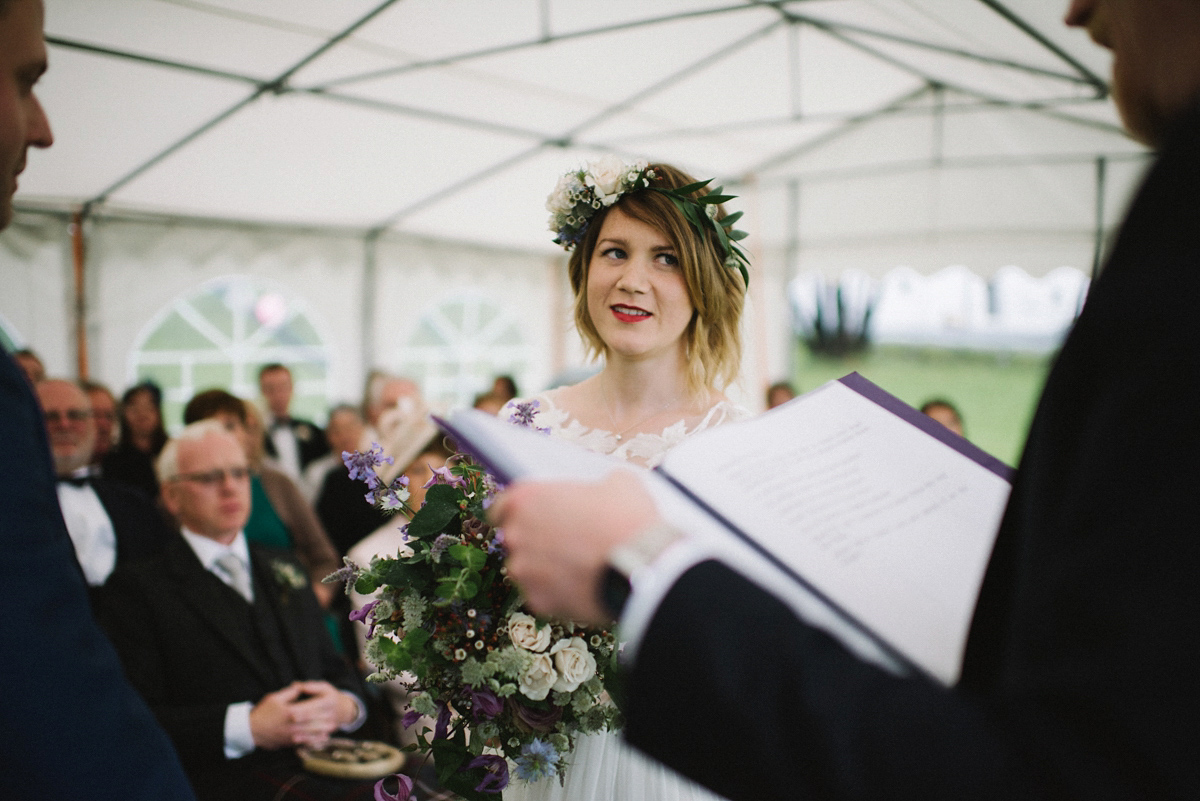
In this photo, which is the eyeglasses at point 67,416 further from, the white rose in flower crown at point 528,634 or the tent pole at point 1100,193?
the tent pole at point 1100,193

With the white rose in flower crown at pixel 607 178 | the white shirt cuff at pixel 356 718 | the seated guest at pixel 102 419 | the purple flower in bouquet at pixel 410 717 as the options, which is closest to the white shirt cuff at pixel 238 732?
the white shirt cuff at pixel 356 718

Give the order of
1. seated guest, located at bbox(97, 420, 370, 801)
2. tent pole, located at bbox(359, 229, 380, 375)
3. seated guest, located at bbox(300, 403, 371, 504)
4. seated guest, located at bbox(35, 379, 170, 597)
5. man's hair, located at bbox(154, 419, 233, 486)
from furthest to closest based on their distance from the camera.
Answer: tent pole, located at bbox(359, 229, 380, 375), seated guest, located at bbox(300, 403, 371, 504), seated guest, located at bbox(35, 379, 170, 597), man's hair, located at bbox(154, 419, 233, 486), seated guest, located at bbox(97, 420, 370, 801)

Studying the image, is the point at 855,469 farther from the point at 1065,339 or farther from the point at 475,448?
the point at 475,448

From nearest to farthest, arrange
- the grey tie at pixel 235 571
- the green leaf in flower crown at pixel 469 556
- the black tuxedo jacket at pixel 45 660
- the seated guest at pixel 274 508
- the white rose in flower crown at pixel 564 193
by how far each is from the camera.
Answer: the black tuxedo jacket at pixel 45 660 < the green leaf in flower crown at pixel 469 556 < the white rose in flower crown at pixel 564 193 < the grey tie at pixel 235 571 < the seated guest at pixel 274 508

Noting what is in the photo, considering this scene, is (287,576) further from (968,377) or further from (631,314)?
(968,377)

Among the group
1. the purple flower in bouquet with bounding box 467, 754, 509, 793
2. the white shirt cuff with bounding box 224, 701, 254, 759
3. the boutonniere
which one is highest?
the purple flower in bouquet with bounding box 467, 754, 509, 793

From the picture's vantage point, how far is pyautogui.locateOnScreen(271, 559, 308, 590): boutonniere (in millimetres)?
2906

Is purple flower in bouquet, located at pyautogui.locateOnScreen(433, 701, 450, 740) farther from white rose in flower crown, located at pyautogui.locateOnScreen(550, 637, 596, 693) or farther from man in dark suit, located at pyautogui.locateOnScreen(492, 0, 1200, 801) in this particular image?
man in dark suit, located at pyautogui.locateOnScreen(492, 0, 1200, 801)

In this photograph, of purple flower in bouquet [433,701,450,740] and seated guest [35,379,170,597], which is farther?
seated guest [35,379,170,597]

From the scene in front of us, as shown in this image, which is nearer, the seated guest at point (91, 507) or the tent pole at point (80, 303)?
the seated guest at point (91, 507)

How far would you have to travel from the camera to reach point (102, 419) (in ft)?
16.9

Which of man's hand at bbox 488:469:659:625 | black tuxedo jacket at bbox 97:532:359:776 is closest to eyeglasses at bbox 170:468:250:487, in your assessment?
black tuxedo jacket at bbox 97:532:359:776

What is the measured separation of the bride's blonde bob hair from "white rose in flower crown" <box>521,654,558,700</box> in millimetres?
1130

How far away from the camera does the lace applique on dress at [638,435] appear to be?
2102 mm
